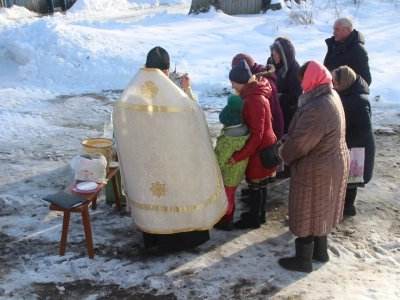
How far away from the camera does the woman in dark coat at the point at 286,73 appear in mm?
5680

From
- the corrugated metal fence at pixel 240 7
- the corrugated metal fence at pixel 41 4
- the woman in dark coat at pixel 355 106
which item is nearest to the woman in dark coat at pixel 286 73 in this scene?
the woman in dark coat at pixel 355 106

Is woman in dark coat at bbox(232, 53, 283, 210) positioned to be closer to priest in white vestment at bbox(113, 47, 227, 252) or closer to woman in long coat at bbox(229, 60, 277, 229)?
woman in long coat at bbox(229, 60, 277, 229)

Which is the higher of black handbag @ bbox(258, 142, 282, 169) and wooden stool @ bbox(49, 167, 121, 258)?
black handbag @ bbox(258, 142, 282, 169)

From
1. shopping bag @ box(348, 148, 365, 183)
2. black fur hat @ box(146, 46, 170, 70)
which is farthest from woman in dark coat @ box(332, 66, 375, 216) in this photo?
black fur hat @ box(146, 46, 170, 70)

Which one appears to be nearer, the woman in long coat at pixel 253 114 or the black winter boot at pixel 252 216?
the woman in long coat at pixel 253 114

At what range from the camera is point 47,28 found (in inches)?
482

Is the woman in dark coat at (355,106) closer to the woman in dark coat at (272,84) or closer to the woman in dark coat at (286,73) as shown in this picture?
the woman in dark coat at (272,84)

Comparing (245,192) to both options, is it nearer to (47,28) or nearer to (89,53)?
(89,53)

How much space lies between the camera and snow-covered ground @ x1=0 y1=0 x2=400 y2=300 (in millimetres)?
4102

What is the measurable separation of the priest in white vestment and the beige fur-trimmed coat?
0.74 metres

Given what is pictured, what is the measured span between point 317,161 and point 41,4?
21.5 metres

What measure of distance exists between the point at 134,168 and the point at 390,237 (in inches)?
109

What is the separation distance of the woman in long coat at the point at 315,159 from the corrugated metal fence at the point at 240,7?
14.3m

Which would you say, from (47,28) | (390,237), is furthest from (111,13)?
(390,237)
